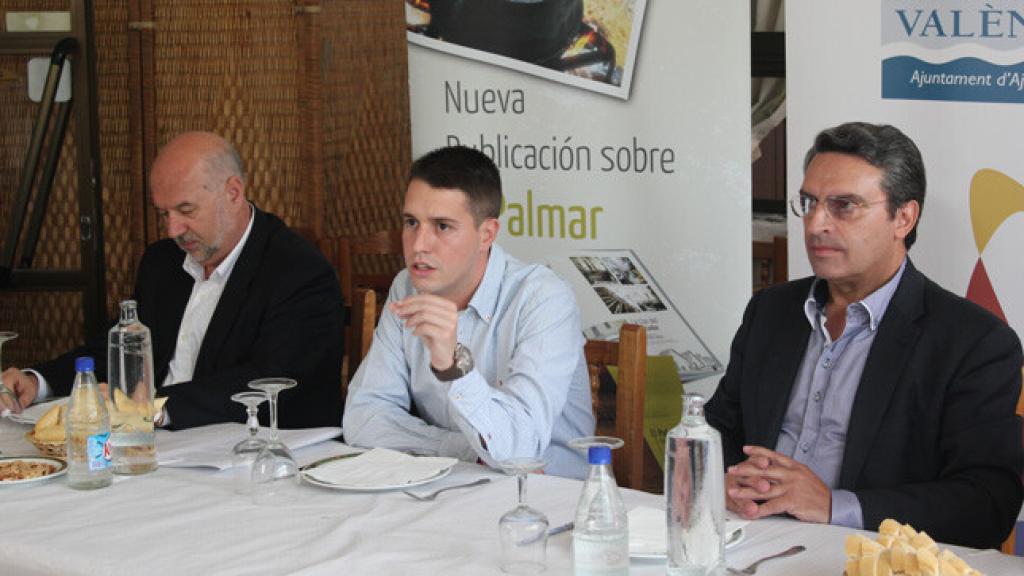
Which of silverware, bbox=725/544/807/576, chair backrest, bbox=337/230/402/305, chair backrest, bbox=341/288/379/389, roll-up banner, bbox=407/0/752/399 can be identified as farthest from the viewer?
chair backrest, bbox=337/230/402/305

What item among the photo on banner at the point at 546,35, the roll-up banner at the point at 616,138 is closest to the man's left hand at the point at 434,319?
the roll-up banner at the point at 616,138

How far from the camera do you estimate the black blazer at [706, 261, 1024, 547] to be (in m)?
2.23

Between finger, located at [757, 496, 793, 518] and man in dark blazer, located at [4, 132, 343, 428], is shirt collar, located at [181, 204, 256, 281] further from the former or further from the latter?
finger, located at [757, 496, 793, 518]

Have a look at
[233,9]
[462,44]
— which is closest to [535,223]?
[462,44]

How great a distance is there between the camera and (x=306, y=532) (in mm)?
2102

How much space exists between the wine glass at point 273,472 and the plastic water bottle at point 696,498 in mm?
792

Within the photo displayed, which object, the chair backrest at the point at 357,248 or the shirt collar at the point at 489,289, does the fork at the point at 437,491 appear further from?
the chair backrest at the point at 357,248

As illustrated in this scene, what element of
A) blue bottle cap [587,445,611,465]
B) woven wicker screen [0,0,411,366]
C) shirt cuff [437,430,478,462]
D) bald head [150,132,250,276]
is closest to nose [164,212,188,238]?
bald head [150,132,250,276]

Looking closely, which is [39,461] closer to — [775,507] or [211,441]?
[211,441]

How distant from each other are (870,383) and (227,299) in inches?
65.7

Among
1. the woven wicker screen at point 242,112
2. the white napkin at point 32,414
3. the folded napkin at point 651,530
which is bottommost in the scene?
the folded napkin at point 651,530

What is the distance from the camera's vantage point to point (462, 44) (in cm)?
401

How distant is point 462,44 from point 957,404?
212 cm

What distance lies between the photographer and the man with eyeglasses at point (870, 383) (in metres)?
2.21
